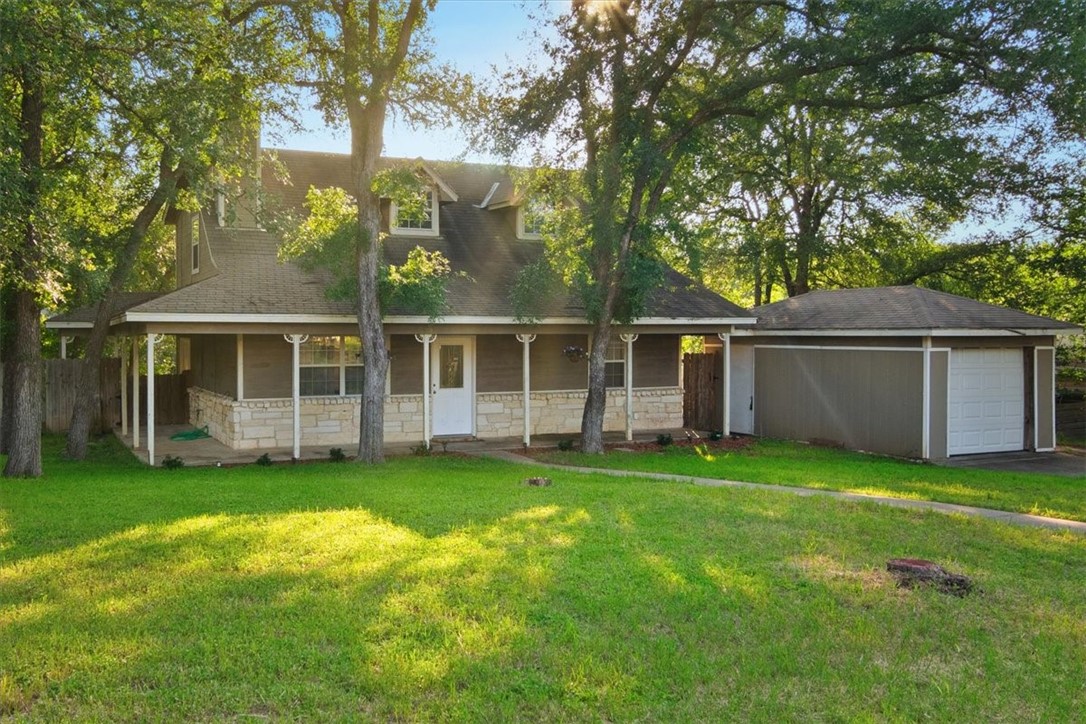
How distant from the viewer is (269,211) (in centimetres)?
1378

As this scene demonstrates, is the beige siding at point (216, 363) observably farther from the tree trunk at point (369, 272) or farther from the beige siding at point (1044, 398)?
the beige siding at point (1044, 398)

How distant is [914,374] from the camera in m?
15.2

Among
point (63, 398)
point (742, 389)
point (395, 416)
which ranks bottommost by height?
point (395, 416)

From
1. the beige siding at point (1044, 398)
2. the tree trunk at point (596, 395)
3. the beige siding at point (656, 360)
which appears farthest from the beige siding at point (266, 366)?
the beige siding at point (1044, 398)

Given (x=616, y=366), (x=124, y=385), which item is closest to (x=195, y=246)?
(x=124, y=385)

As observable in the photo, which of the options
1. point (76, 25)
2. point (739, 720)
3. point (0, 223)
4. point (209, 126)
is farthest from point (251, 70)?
point (739, 720)

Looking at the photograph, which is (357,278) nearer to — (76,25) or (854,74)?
(76,25)

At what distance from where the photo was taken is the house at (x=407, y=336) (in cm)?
1433

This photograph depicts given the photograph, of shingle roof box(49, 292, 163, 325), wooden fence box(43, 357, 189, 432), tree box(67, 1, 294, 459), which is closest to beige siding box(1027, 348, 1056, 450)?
tree box(67, 1, 294, 459)

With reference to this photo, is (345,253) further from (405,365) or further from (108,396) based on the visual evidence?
(108,396)

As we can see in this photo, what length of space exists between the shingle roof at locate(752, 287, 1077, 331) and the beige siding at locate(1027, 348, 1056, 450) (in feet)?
2.53

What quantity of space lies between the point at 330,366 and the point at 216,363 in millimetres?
2853

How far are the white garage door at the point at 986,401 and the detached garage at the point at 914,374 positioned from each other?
0.02 m

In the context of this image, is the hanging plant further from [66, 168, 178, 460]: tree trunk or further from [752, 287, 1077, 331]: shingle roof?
[66, 168, 178, 460]: tree trunk
